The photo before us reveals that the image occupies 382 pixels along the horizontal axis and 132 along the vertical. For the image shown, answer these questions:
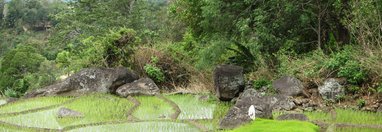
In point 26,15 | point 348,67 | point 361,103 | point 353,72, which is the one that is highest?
point 26,15

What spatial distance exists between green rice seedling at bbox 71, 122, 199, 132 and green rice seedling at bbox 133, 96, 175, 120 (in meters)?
0.67

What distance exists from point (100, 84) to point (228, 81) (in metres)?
3.63

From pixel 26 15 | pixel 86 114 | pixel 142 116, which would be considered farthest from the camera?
pixel 26 15

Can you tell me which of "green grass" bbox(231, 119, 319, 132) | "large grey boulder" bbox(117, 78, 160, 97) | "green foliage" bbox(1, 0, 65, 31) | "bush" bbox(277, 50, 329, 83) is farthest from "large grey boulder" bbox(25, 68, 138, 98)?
"green foliage" bbox(1, 0, 65, 31)

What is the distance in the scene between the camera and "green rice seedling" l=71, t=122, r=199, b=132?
27.4 ft

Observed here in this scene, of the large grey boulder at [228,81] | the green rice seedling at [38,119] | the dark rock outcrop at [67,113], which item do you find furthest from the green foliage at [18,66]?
the large grey boulder at [228,81]

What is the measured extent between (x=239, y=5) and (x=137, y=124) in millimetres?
5030

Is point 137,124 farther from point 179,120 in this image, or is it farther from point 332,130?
point 332,130

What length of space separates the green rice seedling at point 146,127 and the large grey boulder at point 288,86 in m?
2.54

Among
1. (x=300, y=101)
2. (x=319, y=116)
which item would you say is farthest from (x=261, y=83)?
(x=319, y=116)

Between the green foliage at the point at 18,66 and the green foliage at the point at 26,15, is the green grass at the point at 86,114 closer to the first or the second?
the green foliage at the point at 18,66

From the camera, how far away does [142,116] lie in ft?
31.9

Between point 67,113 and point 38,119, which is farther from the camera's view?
point 67,113

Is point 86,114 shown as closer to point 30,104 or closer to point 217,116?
point 30,104
